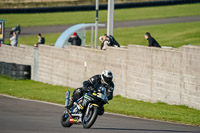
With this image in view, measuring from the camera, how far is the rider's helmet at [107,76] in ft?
41.6

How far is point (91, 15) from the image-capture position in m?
50.3

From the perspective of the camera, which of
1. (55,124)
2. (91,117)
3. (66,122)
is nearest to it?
(91,117)

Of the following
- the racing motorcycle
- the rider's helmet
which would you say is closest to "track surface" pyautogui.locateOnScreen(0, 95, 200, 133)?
the racing motorcycle

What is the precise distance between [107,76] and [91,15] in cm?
3802

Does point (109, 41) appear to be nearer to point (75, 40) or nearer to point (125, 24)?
point (75, 40)

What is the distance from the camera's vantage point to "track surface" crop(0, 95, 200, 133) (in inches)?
512

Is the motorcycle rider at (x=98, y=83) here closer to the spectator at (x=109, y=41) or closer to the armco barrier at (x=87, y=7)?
the spectator at (x=109, y=41)

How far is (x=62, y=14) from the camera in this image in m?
53.7

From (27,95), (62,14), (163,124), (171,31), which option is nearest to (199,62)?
(163,124)

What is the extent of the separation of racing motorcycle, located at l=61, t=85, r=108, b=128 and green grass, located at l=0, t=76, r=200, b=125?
4.04 metres

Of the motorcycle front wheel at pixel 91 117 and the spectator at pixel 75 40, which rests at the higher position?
the spectator at pixel 75 40

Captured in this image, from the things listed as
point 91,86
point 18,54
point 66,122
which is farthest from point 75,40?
point 91,86

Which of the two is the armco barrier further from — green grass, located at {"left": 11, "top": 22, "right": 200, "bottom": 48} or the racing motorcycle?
the racing motorcycle

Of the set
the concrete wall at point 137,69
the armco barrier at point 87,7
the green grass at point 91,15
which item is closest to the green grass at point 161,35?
the green grass at point 91,15
